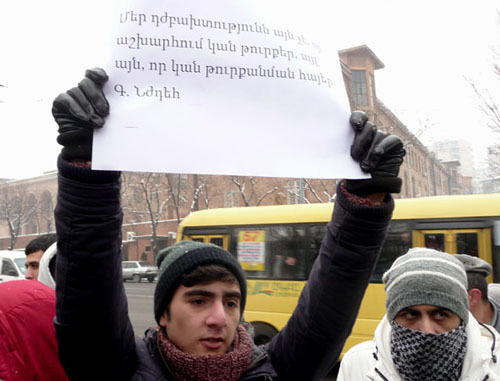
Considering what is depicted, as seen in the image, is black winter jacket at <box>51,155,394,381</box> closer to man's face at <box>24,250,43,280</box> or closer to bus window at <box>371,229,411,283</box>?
man's face at <box>24,250,43,280</box>

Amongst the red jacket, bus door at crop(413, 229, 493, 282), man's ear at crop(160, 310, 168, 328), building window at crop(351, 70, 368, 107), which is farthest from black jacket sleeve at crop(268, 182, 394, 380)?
building window at crop(351, 70, 368, 107)

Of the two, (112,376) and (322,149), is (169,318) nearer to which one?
(112,376)

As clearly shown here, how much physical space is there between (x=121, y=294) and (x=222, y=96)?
0.64 metres

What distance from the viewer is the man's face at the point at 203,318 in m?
1.46

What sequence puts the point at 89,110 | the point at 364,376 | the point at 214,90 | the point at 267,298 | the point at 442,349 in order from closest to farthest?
the point at 89,110 → the point at 214,90 → the point at 442,349 → the point at 364,376 → the point at 267,298

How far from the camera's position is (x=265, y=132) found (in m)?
1.35

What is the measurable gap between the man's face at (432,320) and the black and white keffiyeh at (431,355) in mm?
30

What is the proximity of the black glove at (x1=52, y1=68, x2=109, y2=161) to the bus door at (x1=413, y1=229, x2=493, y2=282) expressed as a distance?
7.12m

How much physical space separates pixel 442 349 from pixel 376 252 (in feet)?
2.47

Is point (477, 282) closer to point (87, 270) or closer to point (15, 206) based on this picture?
point (87, 270)

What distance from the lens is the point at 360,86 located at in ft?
115

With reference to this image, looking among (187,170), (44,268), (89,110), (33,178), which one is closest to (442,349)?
(187,170)

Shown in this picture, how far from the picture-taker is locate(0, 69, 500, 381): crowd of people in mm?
1237

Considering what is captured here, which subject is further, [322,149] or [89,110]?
[322,149]
